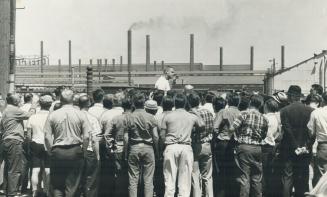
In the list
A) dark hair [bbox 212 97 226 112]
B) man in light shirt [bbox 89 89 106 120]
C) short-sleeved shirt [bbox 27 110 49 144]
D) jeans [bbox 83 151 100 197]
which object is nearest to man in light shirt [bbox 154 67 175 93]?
man in light shirt [bbox 89 89 106 120]

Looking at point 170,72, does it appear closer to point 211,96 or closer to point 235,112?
point 211,96

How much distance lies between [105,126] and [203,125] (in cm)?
180

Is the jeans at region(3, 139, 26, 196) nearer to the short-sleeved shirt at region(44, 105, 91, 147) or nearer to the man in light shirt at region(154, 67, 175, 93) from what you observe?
the short-sleeved shirt at region(44, 105, 91, 147)

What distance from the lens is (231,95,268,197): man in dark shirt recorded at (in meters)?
8.84

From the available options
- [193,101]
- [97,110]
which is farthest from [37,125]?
[193,101]

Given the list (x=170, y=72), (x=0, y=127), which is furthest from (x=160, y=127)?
(x=170, y=72)

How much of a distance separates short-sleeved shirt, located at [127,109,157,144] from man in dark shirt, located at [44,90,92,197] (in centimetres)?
101

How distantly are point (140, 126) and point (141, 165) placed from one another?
724mm

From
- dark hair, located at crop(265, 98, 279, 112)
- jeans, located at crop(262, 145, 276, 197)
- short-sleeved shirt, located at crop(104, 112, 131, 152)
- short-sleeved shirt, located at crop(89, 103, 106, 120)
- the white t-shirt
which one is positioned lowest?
jeans, located at crop(262, 145, 276, 197)

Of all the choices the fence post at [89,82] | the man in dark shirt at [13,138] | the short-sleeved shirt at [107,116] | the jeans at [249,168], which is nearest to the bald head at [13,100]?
the man in dark shirt at [13,138]

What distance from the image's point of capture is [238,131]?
898 centimetres

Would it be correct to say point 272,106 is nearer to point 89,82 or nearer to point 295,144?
point 295,144

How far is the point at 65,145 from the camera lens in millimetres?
7922

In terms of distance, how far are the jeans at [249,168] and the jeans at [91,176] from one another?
2.42 meters
